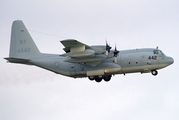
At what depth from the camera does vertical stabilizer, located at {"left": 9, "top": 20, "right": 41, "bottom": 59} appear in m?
38.7

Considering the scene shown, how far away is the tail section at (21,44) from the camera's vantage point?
127 ft

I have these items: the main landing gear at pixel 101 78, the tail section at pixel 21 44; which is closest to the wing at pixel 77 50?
the main landing gear at pixel 101 78

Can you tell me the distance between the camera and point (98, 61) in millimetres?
35844

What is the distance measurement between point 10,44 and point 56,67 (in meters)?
5.61

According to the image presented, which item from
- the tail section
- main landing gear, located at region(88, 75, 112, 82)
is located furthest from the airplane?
the tail section

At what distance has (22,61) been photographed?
3747 centimetres

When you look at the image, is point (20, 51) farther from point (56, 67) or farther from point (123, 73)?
point (123, 73)

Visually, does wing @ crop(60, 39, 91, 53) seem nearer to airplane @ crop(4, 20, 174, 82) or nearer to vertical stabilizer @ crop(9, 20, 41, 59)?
airplane @ crop(4, 20, 174, 82)

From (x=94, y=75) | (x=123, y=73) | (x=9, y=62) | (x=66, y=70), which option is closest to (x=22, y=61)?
(x=9, y=62)

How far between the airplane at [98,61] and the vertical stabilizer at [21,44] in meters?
0.72

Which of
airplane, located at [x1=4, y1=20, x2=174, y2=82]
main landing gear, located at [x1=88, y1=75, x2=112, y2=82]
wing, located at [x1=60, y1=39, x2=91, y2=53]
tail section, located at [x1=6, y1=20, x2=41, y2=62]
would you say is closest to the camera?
wing, located at [x1=60, y1=39, x2=91, y2=53]

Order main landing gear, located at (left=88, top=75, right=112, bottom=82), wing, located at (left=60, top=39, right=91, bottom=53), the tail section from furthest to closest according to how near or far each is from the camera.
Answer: the tail section → main landing gear, located at (left=88, top=75, right=112, bottom=82) → wing, located at (left=60, top=39, right=91, bottom=53)

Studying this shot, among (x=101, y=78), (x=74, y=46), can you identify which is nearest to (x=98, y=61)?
(x=101, y=78)

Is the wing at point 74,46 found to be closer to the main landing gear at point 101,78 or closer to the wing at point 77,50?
the wing at point 77,50
